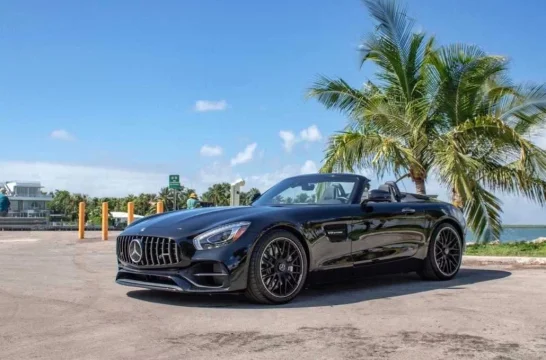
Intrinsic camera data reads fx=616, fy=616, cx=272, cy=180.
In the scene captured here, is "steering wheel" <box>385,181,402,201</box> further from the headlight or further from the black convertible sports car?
the headlight

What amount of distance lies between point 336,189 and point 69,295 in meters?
3.24

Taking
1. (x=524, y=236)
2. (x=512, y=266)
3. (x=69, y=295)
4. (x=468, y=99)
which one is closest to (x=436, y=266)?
(x=512, y=266)

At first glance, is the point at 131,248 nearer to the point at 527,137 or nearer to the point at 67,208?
the point at 527,137

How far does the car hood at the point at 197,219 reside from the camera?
19.6 feet

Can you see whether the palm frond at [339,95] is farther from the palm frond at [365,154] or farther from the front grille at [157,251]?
the front grille at [157,251]

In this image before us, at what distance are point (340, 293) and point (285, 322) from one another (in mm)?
1866

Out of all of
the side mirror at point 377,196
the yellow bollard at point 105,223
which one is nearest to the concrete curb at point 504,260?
the side mirror at point 377,196

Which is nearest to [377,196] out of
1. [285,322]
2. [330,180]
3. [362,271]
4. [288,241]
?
[330,180]

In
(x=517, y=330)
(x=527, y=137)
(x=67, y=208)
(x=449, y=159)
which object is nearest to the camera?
(x=517, y=330)

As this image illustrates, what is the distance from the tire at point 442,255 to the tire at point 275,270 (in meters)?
2.33

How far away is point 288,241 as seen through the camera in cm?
620

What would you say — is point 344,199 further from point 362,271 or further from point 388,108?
point 388,108

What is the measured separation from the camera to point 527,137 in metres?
13.9

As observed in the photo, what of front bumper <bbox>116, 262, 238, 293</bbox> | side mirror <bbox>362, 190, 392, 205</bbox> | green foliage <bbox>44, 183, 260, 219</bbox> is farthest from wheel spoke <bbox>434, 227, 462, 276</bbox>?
green foliage <bbox>44, 183, 260, 219</bbox>
